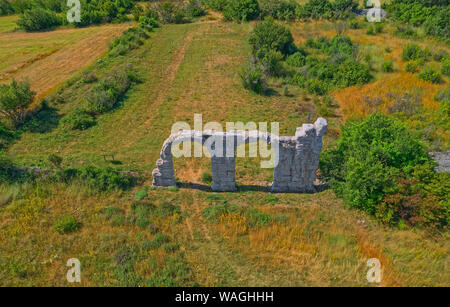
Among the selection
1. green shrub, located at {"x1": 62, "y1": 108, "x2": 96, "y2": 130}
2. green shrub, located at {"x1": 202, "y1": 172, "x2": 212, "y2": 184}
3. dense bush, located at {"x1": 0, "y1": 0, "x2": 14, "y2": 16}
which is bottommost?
green shrub, located at {"x1": 202, "y1": 172, "x2": 212, "y2": 184}

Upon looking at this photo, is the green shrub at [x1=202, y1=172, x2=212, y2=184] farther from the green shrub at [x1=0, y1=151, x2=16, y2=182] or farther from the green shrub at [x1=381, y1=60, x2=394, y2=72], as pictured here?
the green shrub at [x1=381, y1=60, x2=394, y2=72]

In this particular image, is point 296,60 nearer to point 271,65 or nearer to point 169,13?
point 271,65

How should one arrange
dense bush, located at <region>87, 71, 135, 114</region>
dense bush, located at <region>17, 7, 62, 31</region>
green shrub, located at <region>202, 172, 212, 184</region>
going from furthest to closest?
dense bush, located at <region>17, 7, 62, 31</region> → dense bush, located at <region>87, 71, 135, 114</region> → green shrub, located at <region>202, 172, 212, 184</region>

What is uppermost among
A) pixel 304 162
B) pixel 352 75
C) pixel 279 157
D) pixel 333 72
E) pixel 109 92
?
pixel 333 72

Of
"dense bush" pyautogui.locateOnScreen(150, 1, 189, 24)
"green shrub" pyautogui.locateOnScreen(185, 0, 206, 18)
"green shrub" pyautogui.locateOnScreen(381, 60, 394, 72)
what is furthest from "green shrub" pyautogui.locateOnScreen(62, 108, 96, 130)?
"green shrub" pyautogui.locateOnScreen(185, 0, 206, 18)

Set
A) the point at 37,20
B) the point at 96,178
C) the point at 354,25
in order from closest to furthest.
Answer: the point at 96,178 → the point at 354,25 → the point at 37,20

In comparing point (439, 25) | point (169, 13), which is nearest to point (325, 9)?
point (439, 25)
